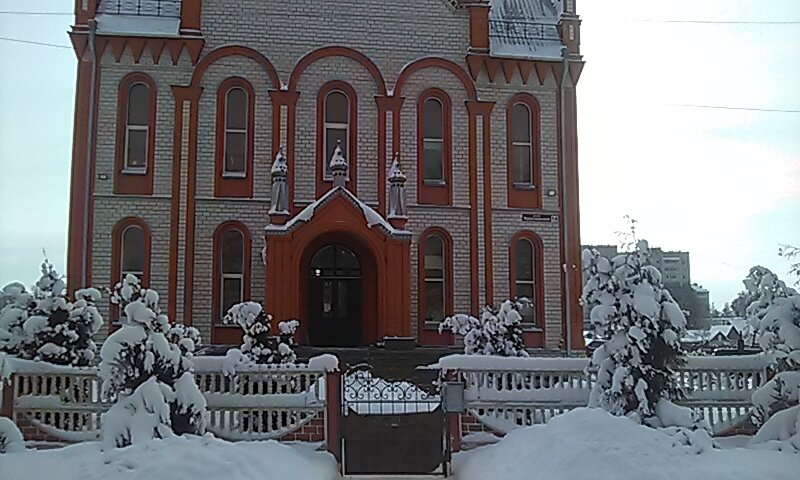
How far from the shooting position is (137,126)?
17359 millimetres

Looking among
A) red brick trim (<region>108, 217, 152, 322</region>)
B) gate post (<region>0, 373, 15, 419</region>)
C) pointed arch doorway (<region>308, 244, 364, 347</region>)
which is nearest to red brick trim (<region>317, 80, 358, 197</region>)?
pointed arch doorway (<region>308, 244, 364, 347</region>)

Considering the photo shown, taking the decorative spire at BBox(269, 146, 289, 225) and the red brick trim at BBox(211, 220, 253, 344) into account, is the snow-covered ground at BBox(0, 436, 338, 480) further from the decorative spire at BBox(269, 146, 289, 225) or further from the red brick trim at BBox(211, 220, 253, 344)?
the red brick trim at BBox(211, 220, 253, 344)

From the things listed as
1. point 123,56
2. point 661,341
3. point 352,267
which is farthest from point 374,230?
point 661,341

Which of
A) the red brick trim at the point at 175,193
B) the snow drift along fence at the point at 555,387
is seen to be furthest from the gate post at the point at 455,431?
the red brick trim at the point at 175,193

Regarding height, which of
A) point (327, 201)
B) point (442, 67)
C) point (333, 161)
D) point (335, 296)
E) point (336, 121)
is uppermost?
point (442, 67)

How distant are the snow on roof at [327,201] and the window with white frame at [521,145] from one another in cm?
359

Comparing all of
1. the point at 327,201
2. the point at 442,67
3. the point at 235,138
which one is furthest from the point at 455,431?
the point at 442,67

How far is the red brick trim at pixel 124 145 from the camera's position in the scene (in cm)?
1702

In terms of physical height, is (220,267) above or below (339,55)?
below

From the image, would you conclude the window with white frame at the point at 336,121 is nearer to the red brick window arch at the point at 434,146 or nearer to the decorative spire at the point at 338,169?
the decorative spire at the point at 338,169

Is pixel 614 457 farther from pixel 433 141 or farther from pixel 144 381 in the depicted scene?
pixel 433 141

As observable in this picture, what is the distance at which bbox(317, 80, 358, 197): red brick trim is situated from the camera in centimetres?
1753

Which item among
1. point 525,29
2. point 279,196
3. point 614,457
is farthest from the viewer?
point 525,29

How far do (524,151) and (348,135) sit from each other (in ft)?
14.1
